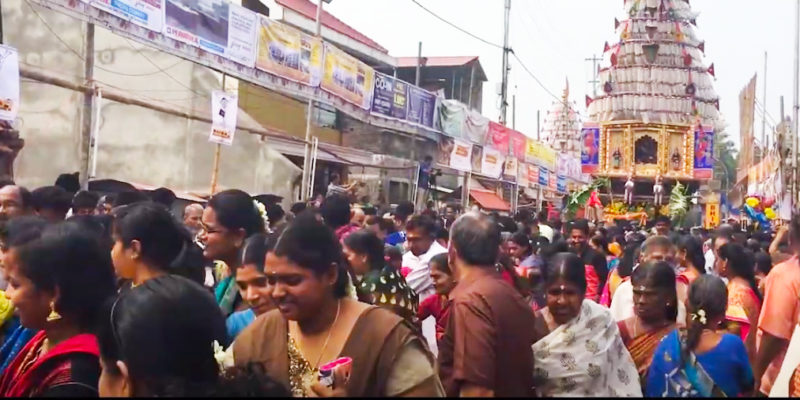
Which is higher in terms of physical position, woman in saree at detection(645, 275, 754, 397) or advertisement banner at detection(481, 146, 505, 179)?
advertisement banner at detection(481, 146, 505, 179)

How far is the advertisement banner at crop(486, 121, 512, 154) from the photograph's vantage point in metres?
23.1

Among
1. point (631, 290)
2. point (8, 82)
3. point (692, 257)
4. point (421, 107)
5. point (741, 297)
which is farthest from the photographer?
point (421, 107)

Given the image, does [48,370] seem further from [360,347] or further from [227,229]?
[227,229]

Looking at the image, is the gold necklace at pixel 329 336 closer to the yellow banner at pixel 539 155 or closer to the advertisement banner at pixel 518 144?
the advertisement banner at pixel 518 144

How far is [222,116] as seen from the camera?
37.9 ft

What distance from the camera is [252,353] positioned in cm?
279

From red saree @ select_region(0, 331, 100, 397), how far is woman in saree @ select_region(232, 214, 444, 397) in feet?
1.54

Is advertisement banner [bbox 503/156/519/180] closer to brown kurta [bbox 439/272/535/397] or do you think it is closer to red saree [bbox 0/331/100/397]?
brown kurta [bbox 439/272/535/397]

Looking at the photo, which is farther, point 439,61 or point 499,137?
point 439,61

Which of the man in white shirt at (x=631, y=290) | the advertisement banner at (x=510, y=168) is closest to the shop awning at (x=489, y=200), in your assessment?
the advertisement banner at (x=510, y=168)

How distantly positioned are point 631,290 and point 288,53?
934 centimetres

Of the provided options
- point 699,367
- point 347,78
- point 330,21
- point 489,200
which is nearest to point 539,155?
point 489,200

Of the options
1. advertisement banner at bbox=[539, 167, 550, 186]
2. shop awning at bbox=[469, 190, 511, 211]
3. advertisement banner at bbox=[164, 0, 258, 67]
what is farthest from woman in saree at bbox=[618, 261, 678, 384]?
shop awning at bbox=[469, 190, 511, 211]

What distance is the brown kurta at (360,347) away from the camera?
259 centimetres
